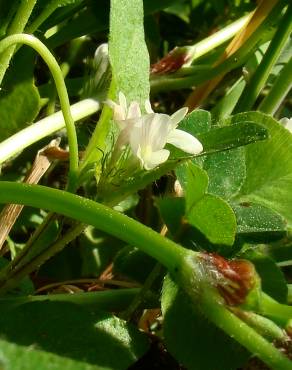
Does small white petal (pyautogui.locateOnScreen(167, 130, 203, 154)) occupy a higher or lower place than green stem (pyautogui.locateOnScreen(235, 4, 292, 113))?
higher

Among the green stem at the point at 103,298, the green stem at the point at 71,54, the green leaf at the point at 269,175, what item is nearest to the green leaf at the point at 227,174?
the green leaf at the point at 269,175

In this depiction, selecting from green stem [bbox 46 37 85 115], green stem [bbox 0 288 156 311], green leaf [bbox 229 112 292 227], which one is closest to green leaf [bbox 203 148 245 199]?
green leaf [bbox 229 112 292 227]

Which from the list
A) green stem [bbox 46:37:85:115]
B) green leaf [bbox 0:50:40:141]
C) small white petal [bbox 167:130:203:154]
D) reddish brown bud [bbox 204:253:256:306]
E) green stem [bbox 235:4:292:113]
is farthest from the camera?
green stem [bbox 46:37:85:115]

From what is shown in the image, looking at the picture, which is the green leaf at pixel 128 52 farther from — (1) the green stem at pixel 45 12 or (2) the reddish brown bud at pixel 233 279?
(2) the reddish brown bud at pixel 233 279

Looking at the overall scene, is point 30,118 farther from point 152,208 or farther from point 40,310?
point 40,310

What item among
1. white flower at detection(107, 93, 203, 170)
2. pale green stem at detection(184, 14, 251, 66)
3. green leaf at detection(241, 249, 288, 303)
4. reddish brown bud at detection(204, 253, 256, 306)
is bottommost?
green leaf at detection(241, 249, 288, 303)

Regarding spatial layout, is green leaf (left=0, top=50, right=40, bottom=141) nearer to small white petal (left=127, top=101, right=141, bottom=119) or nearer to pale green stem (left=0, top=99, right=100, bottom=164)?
pale green stem (left=0, top=99, right=100, bottom=164)

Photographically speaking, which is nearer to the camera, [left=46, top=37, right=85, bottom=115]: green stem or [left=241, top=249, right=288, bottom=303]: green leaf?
[left=241, top=249, right=288, bottom=303]: green leaf
